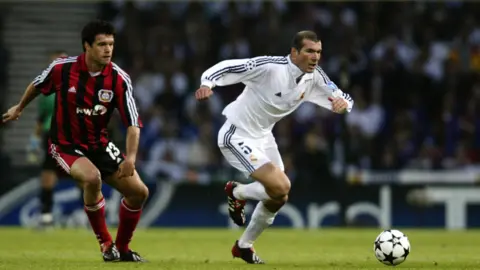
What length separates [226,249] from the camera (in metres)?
12.4

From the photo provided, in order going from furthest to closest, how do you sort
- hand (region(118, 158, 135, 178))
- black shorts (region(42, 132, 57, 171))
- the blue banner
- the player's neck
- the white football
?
the blue banner < black shorts (region(42, 132, 57, 171)) < the player's neck < the white football < hand (region(118, 158, 135, 178))

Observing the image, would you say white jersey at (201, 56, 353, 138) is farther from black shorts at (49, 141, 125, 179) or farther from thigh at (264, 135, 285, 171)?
black shorts at (49, 141, 125, 179)

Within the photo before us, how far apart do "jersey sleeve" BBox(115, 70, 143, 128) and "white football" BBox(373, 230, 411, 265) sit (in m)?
2.36

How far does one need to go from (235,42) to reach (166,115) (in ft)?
7.35

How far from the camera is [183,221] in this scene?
18.4 meters

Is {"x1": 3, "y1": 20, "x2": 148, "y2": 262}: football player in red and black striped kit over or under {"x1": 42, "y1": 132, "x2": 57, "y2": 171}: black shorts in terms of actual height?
over

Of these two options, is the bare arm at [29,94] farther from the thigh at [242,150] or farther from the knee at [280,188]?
the knee at [280,188]

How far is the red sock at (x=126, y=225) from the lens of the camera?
32.0 feet

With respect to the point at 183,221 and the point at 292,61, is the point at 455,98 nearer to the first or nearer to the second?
the point at 183,221

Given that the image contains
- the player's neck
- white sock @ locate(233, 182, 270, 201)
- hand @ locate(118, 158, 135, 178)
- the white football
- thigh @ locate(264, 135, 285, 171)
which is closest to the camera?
hand @ locate(118, 158, 135, 178)

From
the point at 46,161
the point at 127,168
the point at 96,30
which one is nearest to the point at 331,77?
the point at 46,161

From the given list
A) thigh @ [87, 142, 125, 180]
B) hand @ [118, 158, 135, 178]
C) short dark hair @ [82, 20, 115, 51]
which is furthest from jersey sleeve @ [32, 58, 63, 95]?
hand @ [118, 158, 135, 178]

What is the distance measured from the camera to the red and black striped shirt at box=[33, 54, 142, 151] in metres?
9.42

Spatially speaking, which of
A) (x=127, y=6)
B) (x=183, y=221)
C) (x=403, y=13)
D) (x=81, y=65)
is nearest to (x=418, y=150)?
(x=403, y=13)
